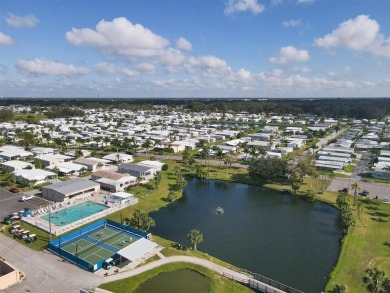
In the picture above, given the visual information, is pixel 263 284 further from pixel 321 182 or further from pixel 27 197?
pixel 27 197

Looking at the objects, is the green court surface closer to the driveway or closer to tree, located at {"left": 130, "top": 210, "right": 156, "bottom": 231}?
the driveway

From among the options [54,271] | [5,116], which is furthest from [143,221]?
[5,116]

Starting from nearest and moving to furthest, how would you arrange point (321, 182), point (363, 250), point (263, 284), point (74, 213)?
point (263, 284)
point (363, 250)
point (74, 213)
point (321, 182)

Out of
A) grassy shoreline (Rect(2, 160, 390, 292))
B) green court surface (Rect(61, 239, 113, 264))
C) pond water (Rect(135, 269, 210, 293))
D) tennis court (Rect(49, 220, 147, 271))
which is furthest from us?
green court surface (Rect(61, 239, 113, 264))

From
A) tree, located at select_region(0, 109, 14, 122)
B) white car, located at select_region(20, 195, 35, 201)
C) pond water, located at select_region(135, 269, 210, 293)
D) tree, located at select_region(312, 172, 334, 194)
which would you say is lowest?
pond water, located at select_region(135, 269, 210, 293)

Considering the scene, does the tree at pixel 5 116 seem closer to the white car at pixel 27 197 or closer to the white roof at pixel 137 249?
the white car at pixel 27 197

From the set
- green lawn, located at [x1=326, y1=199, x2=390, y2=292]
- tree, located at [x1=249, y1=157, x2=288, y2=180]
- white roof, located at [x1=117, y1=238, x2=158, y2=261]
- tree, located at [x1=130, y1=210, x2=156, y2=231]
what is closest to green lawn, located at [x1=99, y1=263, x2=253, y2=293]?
white roof, located at [x1=117, y1=238, x2=158, y2=261]
